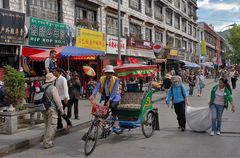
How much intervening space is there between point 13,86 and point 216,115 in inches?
209

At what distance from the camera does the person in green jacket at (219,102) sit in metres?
9.30

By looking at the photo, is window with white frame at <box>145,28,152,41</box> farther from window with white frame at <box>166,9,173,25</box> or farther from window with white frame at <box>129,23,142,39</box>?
window with white frame at <box>166,9,173,25</box>

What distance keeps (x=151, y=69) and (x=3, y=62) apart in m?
8.31

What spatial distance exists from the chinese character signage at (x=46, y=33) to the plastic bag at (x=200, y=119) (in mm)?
9209

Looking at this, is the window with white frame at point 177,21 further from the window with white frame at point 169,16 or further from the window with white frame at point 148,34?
the window with white frame at point 148,34

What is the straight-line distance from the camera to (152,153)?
7371 mm

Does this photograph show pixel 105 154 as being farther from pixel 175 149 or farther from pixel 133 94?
pixel 133 94

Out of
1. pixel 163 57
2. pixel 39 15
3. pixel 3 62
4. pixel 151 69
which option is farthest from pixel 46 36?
pixel 163 57

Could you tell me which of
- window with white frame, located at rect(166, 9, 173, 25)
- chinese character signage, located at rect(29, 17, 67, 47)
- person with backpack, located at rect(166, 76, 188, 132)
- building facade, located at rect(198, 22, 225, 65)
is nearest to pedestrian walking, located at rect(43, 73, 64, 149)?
person with backpack, located at rect(166, 76, 188, 132)

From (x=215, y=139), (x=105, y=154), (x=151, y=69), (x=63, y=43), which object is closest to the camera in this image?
(x=105, y=154)

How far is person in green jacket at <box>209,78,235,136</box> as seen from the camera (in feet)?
30.5

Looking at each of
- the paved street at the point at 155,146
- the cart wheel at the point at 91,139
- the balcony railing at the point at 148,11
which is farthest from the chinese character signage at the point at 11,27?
the balcony railing at the point at 148,11

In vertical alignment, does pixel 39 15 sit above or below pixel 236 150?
above

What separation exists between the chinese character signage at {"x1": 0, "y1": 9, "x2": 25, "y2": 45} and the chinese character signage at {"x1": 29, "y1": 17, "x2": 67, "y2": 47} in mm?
809
